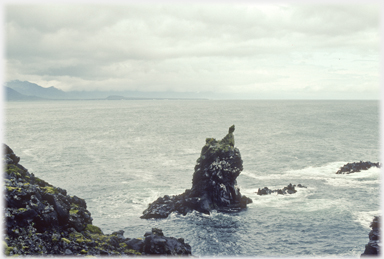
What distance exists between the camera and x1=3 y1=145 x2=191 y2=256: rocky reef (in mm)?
20672

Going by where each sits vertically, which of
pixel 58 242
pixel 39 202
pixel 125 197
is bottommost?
pixel 125 197

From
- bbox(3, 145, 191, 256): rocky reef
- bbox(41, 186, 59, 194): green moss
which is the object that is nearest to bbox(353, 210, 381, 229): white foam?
bbox(3, 145, 191, 256): rocky reef

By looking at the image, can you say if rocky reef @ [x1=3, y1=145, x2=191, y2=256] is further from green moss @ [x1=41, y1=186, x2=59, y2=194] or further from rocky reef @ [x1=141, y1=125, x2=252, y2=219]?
rocky reef @ [x1=141, y1=125, x2=252, y2=219]

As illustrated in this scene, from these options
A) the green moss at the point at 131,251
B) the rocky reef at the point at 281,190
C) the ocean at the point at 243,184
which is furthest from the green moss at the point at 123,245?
the rocky reef at the point at 281,190

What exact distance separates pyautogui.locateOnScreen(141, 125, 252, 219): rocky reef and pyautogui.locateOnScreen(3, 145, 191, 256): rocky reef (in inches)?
803

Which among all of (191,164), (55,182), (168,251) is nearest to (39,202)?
(168,251)

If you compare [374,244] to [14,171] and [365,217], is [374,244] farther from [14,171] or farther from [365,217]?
[14,171]

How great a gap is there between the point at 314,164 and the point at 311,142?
33.5 m

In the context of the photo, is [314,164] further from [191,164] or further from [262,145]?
[191,164]

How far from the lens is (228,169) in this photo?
51.9 meters

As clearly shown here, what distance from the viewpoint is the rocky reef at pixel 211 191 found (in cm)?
4903

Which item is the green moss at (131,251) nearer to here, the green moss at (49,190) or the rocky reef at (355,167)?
the green moss at (49,190)

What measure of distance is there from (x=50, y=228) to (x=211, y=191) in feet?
106

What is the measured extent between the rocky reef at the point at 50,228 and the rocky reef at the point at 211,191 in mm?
20404
